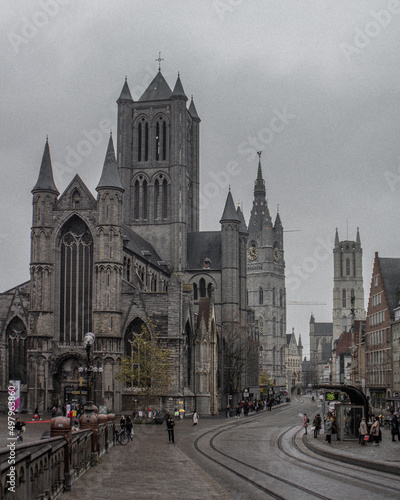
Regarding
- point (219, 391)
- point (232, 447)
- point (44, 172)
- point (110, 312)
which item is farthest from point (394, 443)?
point (219, 391)

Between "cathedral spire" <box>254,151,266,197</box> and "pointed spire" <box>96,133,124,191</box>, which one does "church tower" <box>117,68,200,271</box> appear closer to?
"pointed spire" <box>96,133,124,191</box>

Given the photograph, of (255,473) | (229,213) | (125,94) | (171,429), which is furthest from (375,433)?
(125,94)

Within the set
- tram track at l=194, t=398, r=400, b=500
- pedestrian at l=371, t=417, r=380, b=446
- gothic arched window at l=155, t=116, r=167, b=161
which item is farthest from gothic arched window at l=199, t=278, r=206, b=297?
tram track at l=194, t=398, r=400, b=500

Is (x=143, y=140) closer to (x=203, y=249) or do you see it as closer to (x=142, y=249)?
(x=203, y=249)

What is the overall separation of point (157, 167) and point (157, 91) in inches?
409

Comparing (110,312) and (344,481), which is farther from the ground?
(110,312)

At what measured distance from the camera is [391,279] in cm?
6431

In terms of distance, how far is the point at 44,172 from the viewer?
61.2 meters

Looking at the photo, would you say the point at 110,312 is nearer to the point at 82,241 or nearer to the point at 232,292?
the point at 82,241

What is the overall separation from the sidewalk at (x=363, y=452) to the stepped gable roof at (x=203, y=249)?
50007mm

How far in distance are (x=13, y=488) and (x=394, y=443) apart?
2471cm

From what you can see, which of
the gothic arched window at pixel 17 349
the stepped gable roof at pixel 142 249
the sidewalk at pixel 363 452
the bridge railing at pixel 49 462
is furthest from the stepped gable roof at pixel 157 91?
the bridge railing at pixel 49 462

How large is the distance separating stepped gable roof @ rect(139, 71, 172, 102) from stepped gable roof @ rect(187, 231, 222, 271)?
17.1 m

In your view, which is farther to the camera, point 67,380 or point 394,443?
point 67,380
